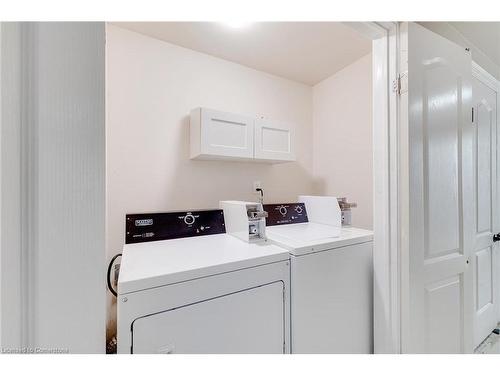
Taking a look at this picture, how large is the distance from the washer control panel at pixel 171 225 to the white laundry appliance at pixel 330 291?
1.43 feet

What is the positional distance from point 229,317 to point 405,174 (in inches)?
42.9

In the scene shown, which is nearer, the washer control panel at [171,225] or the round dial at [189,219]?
the washer control panel at [171,225]

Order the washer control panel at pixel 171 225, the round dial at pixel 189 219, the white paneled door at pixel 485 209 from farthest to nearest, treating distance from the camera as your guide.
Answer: the white paneled door at pixel 485 209 < the round dial at pixel 189 219 < the washer control panel at pixel 171 225

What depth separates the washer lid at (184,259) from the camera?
0.81 m

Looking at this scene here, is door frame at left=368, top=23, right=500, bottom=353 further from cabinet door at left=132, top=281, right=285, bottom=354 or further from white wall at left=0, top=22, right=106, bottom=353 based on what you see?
white wall at left=0, top=22, right=106, bottom=353

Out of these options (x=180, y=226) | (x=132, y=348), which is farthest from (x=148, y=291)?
(x=180, y=226)

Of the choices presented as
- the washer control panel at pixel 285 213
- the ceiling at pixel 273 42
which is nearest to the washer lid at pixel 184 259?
the washer control panel at pixel 285 213

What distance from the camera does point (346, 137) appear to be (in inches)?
84.7

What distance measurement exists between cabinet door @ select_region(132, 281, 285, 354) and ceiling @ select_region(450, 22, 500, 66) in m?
2.12

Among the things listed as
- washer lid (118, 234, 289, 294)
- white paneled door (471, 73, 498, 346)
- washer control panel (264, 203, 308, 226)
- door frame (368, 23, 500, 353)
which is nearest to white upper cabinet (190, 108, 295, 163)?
washer control panel (264, 203, 308, 226)

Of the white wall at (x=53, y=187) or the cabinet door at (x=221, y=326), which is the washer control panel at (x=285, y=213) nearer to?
the cabinet door at (x=221, y=326)

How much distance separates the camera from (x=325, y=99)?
7.79 ft

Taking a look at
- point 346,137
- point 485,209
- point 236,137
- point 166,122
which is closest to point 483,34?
point 346,137

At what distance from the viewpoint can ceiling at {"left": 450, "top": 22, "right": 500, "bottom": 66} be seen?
1.48m
